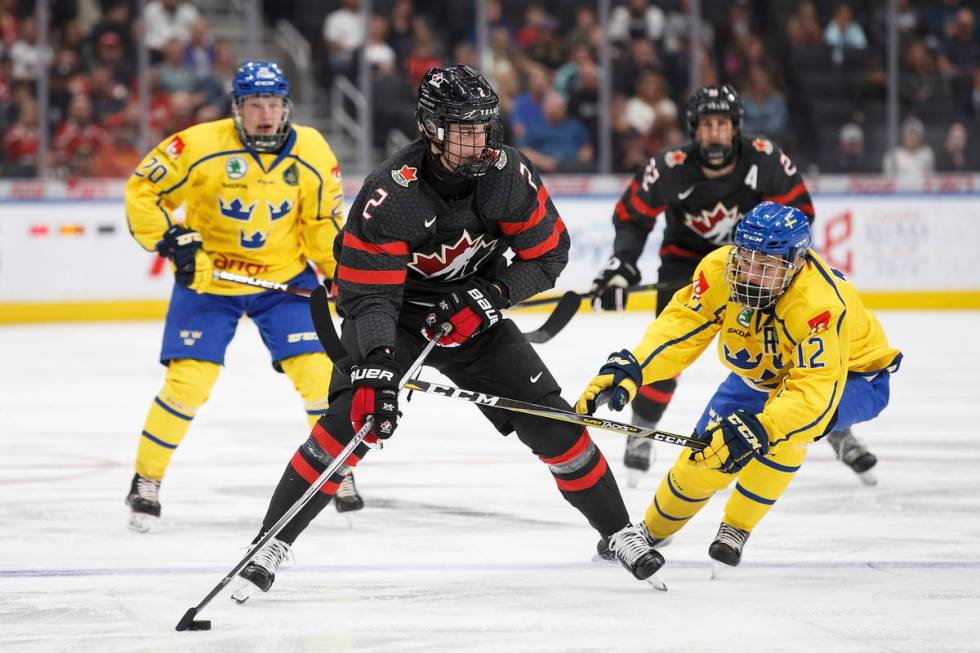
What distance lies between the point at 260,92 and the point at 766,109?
6.99 m

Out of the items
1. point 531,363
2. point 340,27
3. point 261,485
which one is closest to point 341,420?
point 531,363

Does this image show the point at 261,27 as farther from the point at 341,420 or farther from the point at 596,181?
the point at 341,420

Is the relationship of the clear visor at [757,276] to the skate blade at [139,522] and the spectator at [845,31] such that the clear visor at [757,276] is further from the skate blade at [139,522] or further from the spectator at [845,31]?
the spectator at [845,31]

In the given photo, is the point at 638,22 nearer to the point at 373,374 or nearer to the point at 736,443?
the point at 736,443

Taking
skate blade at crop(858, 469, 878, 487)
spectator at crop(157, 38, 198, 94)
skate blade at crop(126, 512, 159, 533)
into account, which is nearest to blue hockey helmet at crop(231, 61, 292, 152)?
skate blade at crop(126, 512, 159, 533)

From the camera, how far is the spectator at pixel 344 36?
10461mm

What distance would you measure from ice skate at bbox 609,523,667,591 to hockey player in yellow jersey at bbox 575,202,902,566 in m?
0.17

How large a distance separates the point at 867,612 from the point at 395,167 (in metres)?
1.40

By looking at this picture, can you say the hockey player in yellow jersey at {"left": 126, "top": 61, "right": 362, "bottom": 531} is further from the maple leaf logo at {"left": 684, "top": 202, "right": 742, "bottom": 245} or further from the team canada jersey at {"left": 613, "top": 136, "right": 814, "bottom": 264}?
the maple leaf logo at {"left": 684, "top": 202, "right": 742, "bottom": 245}

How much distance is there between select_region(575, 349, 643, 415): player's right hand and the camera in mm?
3613

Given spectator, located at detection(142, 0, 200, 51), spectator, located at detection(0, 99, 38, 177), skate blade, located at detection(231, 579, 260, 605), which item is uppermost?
spectator, located at detection(142, 0, 200, 51)

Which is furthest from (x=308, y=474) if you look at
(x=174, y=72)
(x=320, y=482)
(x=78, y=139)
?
(x=174, y=72)

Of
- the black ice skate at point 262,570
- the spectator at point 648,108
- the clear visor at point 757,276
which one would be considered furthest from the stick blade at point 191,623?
the spectator at point 648,108

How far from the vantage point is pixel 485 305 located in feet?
→ 11.5
